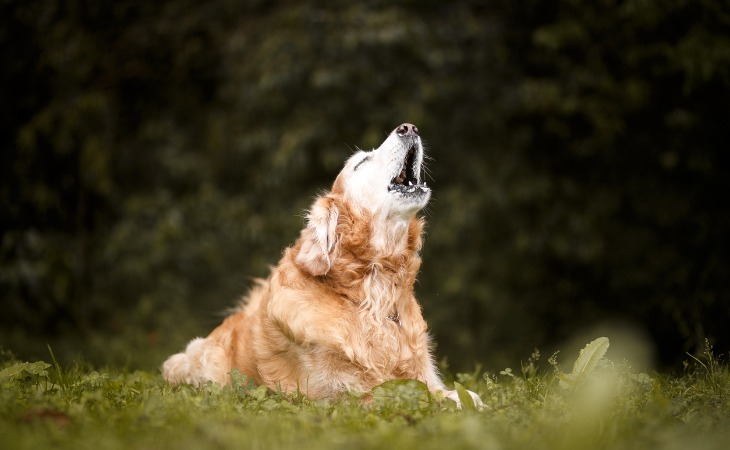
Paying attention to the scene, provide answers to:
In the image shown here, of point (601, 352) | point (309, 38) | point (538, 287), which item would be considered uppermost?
point (309, 38)

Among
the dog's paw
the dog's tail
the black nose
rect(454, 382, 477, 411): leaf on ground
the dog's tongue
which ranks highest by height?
the black nose

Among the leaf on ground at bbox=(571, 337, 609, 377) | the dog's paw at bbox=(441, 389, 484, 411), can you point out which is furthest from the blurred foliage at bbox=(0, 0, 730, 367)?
the dog's paw at bbox=(441, 389, 484, 411)

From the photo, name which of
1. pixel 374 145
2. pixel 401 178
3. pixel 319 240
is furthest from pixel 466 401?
pixel 374 145

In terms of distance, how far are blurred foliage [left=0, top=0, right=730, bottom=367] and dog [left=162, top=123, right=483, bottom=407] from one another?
7.69ft

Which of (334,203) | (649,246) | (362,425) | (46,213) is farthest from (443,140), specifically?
(362,425)

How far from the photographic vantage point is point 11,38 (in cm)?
661

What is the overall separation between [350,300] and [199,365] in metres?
1.14

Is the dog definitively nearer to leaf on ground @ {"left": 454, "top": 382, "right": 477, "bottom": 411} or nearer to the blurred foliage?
leaf on ground @ {"left": 454, "top": 382, "right": 477, "bottom": 411}

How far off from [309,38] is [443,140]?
1.64 metres

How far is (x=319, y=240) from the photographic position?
12.3 ft

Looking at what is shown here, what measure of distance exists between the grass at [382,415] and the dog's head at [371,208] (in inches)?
31.9

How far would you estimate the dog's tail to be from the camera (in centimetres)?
415

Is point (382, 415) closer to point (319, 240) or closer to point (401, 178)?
point (319, 240)

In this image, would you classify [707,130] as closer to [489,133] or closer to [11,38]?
[489,133]
